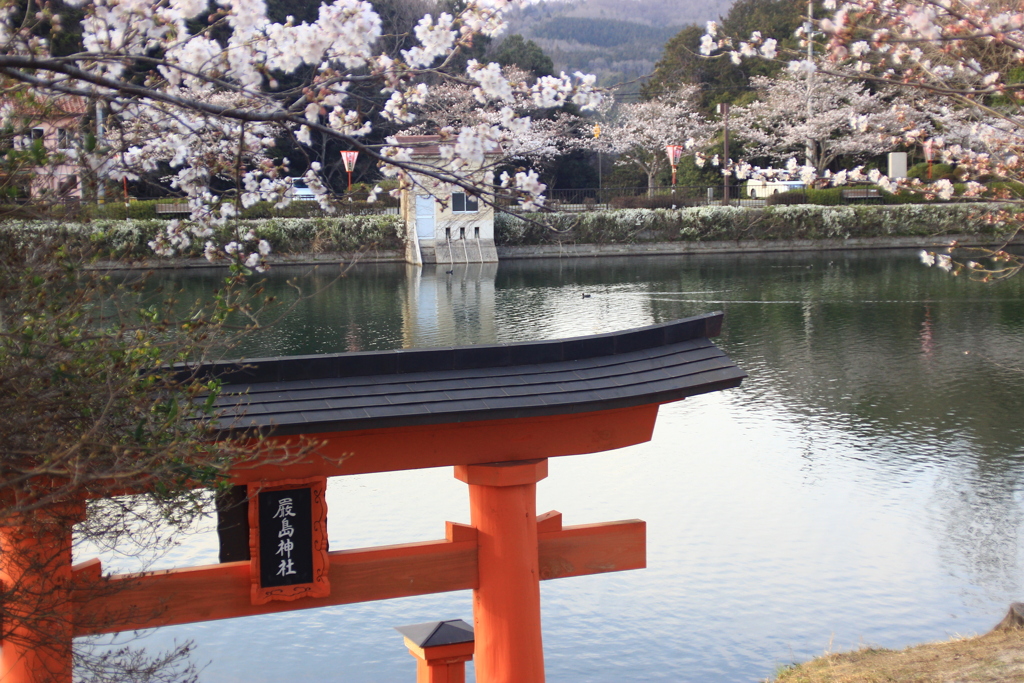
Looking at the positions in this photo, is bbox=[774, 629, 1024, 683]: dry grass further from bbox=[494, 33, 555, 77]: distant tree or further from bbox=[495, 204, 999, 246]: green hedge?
bbox=[494, 33, 555, 77]: distant tree

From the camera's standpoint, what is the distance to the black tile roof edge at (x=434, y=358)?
3516 mm

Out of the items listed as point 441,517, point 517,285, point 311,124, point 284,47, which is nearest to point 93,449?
point 311,124

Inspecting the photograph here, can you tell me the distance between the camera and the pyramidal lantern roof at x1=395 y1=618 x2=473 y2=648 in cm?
364

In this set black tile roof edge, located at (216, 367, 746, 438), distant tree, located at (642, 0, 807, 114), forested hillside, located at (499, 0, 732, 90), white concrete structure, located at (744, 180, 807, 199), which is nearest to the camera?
black tile roof edge, located at (216, 367, 746, 438)

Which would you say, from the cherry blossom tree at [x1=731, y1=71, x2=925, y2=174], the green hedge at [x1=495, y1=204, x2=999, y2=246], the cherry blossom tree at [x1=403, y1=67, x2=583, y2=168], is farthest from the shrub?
the cherry blossom tree at [x1=731, y1=71, x2=925, y2=174]

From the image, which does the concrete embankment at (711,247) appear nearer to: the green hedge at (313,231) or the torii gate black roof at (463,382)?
the green hedge at (313,231)

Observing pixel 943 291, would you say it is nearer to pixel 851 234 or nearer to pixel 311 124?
pixel 851 234

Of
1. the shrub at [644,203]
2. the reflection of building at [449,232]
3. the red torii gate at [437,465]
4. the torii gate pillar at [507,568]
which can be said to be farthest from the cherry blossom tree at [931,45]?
the shrub at [644,203]

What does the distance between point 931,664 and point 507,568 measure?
2.21 metres

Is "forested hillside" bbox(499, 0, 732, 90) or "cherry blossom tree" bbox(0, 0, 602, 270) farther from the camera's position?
"forested hillside" bbox(499, 0, 732, 90)

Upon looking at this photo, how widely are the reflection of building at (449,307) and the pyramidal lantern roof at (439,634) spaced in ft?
23.2

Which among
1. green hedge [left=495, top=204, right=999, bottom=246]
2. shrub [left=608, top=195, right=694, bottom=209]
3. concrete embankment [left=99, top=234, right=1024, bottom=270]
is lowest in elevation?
concrete embankment [left=99, top=234, right=1024, bottom=270]

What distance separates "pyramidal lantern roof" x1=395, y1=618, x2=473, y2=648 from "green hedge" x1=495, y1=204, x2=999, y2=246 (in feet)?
74.7

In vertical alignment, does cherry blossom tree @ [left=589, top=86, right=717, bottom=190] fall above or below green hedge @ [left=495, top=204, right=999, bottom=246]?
above
